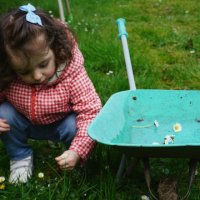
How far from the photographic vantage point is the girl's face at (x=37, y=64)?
2473 millimetres

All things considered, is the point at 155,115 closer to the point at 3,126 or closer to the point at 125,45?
the point at 125,45

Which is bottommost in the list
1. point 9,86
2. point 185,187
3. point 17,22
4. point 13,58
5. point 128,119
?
point 185,187

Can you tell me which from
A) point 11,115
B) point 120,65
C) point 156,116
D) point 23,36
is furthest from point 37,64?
point 120,65

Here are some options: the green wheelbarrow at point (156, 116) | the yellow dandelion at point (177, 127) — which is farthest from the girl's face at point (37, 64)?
the yellow dandelion at point (177, 127)

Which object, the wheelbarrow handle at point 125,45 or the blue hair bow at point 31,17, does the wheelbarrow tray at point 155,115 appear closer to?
the wheelbarrow handle at point 125,45

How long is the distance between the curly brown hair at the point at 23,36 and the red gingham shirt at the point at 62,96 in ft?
0.22

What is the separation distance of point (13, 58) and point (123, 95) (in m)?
0.62

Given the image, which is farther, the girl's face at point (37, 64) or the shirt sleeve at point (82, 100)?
the shirt sleeve at point (82, 100)

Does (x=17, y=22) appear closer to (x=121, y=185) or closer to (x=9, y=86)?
(x=9, y=86)

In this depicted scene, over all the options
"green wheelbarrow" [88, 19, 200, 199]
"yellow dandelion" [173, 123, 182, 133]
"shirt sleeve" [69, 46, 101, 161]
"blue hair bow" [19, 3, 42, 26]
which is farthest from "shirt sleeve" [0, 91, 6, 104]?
"yellow dandelion" [173, 123, 182, 133]

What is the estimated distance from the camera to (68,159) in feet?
8.20

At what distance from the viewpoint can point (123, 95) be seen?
2.74 meters

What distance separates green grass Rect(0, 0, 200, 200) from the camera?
2.64m

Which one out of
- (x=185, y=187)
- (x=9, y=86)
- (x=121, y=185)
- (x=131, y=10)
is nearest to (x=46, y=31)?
(x=9, y=86)
